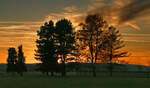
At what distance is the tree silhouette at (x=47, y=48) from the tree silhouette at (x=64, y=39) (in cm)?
232

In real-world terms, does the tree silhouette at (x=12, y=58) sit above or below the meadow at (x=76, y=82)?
above

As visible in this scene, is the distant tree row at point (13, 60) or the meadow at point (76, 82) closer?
the meadow at point (76, 82)

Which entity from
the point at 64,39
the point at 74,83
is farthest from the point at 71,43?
the point at 74,83

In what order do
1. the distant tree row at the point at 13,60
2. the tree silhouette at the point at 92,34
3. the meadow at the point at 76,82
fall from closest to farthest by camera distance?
the meadow at the point at 76,82
the tree silhouette at the point at 92,34
the distant tree row at the point at 13,60

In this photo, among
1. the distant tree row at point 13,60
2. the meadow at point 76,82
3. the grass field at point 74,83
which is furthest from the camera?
the distant tree row at point 13,60

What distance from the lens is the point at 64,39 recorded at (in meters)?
54.1

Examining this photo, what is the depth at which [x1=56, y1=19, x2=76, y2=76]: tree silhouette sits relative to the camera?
5375 centimetres

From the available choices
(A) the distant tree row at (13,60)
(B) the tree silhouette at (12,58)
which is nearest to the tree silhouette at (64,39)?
(A) the distant tree row at (13,60)

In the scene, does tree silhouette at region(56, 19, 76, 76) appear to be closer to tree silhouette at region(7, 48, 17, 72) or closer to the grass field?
the grass field

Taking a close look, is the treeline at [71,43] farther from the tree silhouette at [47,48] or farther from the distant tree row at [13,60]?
the distant tree row at [13,60]

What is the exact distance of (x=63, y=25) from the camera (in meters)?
54.7

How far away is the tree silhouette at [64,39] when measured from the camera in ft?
176

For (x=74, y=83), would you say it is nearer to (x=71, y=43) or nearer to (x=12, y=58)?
(x=71, y=43)

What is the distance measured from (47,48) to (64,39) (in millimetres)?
5544
